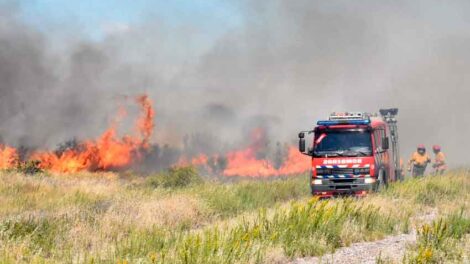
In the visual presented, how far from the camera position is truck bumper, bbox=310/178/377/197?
15.3 meters

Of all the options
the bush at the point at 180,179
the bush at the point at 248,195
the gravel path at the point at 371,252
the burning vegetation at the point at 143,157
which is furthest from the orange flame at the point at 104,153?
the gravel path at the point at 371,252

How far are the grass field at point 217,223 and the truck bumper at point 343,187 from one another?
664 millimetres

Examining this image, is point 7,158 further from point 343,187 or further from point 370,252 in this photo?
point 370,252

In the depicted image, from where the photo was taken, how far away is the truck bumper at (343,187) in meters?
15.3

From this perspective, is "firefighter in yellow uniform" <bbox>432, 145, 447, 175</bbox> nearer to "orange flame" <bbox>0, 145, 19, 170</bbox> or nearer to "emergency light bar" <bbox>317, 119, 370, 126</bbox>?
"emergency light bar" <bbox>317, 119, 370, 126</bbox>

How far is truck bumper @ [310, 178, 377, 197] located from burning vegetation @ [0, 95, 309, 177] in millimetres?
17496

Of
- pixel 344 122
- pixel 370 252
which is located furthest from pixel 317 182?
pixel 370 252

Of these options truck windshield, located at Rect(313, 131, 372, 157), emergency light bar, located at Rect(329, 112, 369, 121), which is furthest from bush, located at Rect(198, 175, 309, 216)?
emergency light bar, located at Rect(329, 112, 369, 121)

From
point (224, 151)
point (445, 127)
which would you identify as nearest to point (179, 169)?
point (224, 151)

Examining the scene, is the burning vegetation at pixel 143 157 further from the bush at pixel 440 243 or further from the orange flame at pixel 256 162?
the bush at pixel 440 243

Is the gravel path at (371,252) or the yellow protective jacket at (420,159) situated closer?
the gravel path at (371,252)

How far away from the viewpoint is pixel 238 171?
44.4m

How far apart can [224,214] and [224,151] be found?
141 feet

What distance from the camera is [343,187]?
50.9ft
